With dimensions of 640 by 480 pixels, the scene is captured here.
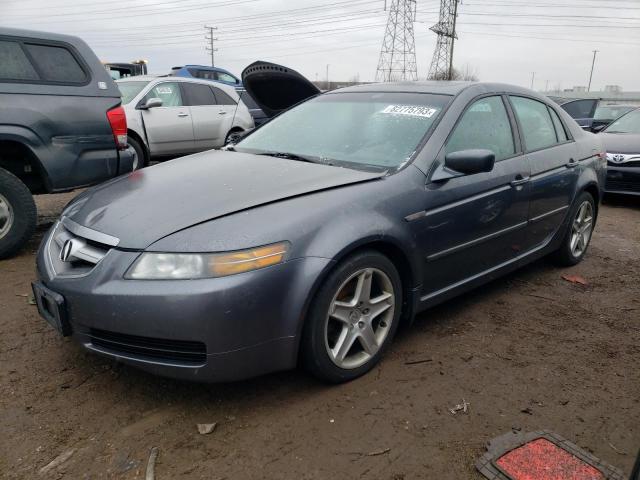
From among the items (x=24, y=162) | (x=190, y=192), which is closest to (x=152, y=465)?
(x=190, y=192)

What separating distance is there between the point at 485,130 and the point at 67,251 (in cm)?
261

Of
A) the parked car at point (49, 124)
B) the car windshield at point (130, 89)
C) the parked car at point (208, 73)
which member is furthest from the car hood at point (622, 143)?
the parked car at point (208, 73)

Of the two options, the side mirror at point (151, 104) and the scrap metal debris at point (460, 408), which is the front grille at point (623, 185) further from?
the side mirror at point (151, 104)

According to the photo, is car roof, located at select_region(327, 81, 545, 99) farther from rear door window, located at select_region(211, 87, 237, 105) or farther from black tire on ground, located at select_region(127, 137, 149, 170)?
rear door window, located at select_region(211, 87, 237, 105)

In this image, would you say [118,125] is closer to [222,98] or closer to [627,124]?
[222,98]

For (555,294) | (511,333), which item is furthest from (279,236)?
(555,294)

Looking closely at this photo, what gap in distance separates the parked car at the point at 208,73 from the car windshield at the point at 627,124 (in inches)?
401

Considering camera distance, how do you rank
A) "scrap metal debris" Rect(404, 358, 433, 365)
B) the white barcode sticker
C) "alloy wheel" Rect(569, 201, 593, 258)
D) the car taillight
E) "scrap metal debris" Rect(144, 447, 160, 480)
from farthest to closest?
the car taillight, "alloy wheel" Rect(569, 201, 593, 258), the white barcode sticker, "scrap metal debris" Rect(404, 358, 433, 365), "scrap metal debris" Rect(144, 447, 160, 480)

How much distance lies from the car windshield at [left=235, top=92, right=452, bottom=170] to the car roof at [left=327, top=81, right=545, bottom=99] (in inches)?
3.1

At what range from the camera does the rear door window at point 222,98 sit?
9641mm

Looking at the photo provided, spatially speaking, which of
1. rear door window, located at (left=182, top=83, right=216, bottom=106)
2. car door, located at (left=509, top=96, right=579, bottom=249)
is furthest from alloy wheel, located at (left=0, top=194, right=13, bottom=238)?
rear door window, located at (left=182, top=83, right=216, bottom=106)

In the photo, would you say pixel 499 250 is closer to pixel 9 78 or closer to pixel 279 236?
pixel 279 236

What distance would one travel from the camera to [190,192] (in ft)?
8.85

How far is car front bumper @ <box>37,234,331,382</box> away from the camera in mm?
2164
